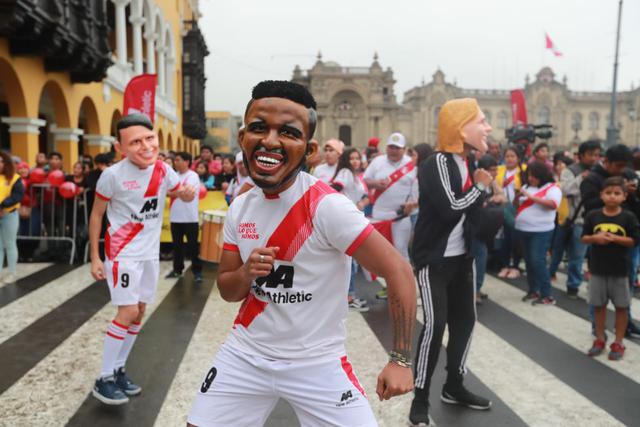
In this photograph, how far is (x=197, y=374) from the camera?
4535mm

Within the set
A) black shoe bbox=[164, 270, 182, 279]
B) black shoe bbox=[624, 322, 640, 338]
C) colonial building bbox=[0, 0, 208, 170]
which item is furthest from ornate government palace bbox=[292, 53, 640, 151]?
black shoe bbox=[624, 322, 640, 338]

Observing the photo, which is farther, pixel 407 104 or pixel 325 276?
pixel 407 104

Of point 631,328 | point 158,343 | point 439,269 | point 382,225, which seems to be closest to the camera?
point 439,269

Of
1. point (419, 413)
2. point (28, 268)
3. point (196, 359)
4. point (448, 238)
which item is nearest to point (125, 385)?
point (196, 359)

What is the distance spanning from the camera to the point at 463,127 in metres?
3.78

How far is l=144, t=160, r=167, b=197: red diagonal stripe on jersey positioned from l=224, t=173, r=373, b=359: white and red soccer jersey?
7.36ft

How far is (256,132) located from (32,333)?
15.3 ft

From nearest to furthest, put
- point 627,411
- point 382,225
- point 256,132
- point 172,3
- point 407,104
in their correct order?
1. point 256,132
2. point 627,411
3. point 382,225
4. point 172,3
5. point 407,104

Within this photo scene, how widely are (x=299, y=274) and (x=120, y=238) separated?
2.41 meters

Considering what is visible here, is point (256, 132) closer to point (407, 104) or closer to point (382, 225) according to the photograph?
point (382, 225)

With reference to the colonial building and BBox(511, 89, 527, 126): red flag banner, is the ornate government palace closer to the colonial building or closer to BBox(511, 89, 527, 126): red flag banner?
the colonial building

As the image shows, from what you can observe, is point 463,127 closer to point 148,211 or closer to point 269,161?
point 269,161

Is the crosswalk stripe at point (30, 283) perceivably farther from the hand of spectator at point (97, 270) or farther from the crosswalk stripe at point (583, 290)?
the crosswalk stripe at point (583, 290)

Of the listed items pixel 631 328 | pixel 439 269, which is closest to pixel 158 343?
pixel 439 269
